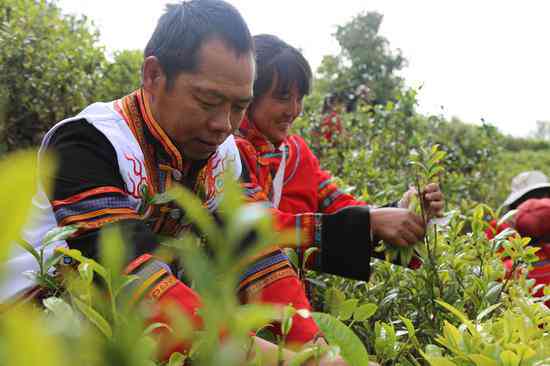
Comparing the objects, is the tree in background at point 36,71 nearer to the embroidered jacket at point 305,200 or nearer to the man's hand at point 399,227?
the embroidered jacket at point 305,200

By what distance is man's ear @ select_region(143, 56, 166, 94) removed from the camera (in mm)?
1484

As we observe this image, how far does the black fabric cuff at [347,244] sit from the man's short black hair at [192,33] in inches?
20.7

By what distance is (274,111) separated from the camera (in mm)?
2172

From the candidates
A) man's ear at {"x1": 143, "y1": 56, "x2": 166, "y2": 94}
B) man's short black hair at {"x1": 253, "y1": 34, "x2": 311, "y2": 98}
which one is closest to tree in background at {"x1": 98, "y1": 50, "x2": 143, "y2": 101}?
man's short black hair at {"x1": 253, "y1": 34, "x2": 311, "y2": 98}

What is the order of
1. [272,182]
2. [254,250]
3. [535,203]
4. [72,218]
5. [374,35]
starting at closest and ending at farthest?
[254,250], [72,218], [272,182], [535,203], [374,35]

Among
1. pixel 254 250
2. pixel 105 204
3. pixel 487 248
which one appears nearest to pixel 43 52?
pixel 105 204

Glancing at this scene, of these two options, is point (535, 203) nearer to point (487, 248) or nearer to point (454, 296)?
point (487, 248)

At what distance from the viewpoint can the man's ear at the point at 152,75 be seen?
1.48m

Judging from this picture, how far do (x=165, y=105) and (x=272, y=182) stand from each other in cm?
80

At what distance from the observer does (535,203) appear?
284 centimetres

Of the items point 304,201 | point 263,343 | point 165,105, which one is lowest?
point 304,201

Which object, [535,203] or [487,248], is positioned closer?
[487,248]

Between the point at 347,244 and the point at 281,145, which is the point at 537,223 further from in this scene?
the point at 347,244

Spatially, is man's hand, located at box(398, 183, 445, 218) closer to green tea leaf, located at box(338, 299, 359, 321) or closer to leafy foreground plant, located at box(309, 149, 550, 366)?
leafy foreground plant, located at box(309, 149, 550, 366)
